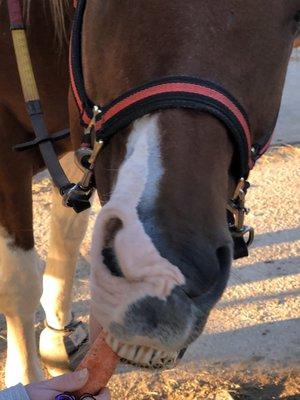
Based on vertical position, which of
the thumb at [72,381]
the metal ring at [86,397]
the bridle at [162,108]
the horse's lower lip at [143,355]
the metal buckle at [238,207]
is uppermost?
the bridle at [162,108]

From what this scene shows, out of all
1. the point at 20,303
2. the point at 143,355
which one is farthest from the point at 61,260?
the point at 143,355

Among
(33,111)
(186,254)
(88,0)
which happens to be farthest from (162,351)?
(33,111)

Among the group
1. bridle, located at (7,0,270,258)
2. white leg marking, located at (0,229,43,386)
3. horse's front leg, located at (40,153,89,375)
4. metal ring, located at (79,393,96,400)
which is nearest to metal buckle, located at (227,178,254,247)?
bridle, located at (7,0,270,258)

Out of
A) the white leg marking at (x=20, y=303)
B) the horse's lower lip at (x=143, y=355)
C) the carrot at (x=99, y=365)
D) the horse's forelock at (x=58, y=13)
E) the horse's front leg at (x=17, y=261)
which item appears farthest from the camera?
the white leg marking at (x=20, y=303)

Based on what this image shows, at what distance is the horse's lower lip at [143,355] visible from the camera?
4.19ft

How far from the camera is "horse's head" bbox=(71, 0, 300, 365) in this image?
1.18 m

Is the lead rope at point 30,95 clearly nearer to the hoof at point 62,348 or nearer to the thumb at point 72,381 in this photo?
the thumb at point 72,381

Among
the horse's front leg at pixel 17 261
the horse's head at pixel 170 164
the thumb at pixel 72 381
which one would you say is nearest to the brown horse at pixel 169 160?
the horse's head at pixel 170 164

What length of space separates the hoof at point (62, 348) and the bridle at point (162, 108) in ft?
3.90

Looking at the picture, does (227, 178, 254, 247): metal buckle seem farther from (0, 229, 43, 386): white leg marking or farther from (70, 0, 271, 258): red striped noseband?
(0, 229, 43, 386): white leg marking

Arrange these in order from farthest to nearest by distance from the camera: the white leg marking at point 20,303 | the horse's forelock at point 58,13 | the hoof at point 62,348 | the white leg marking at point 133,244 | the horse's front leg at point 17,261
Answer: the hoof at point 62,348, the white leg marking at point 20,303, the horse's front leg at point 17,261, the horse's forelock at point 58,13, the white leg marking at point 133,244

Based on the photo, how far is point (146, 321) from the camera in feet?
3.90

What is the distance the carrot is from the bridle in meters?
0.39

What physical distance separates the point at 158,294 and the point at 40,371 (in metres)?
1.56
